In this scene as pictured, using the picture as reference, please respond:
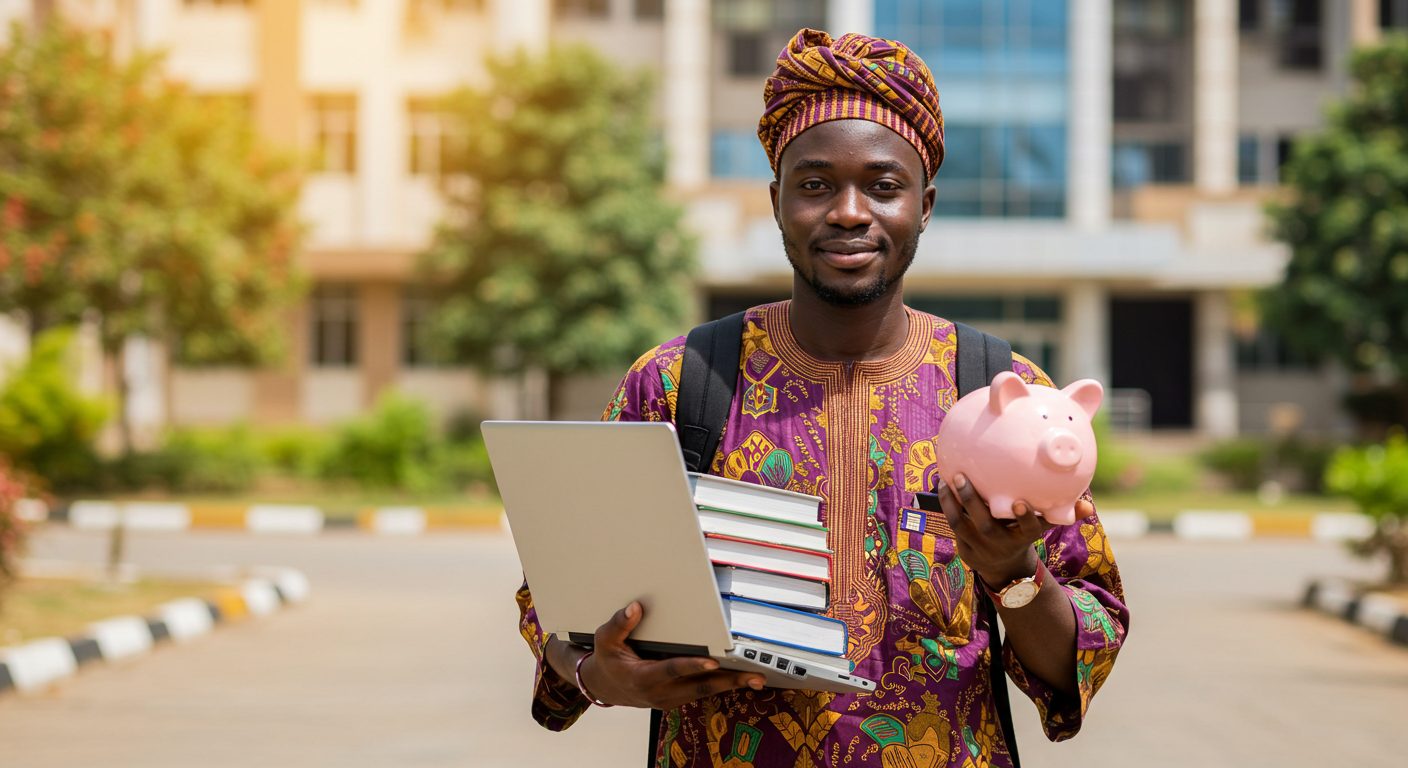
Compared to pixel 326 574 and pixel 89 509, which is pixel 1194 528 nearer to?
pixel 326 574

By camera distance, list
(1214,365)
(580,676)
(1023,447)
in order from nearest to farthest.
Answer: (1023,447) → (580,676) → (1214,365)

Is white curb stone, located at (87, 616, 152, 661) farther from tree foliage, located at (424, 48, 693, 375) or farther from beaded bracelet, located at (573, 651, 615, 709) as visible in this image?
tree foliage, located at (424, 48, 693, 375)

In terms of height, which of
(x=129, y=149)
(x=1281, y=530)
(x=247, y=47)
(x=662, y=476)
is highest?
(x=247, y=47)

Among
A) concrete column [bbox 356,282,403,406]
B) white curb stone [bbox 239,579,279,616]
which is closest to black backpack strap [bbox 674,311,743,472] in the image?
white curb stone [bbox 239,579,279,616]

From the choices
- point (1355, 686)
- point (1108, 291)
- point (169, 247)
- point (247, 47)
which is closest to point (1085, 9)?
point (1108, 291)

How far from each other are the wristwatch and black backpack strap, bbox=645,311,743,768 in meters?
0.41

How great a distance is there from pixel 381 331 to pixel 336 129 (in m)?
3.97

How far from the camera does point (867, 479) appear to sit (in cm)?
206

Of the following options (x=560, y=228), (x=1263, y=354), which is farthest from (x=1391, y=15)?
(x=560, y=228)

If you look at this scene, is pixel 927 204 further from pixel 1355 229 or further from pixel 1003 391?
pixel 1355 229

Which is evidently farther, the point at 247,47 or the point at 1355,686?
the point at 247,47

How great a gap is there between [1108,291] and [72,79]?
70.8 ft

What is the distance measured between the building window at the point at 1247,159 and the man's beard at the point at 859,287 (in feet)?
111

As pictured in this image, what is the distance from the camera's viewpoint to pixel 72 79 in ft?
64.3
